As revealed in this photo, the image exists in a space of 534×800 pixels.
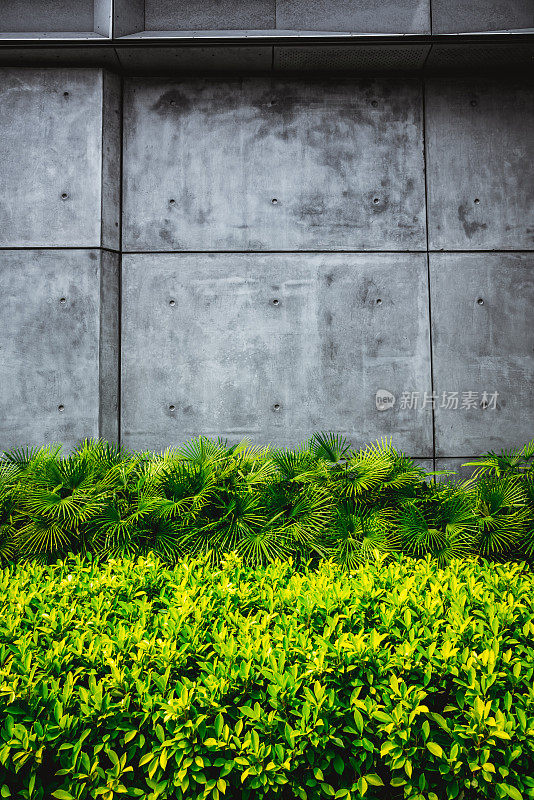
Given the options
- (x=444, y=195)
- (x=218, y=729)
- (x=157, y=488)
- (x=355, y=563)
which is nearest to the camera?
(x=218, y=729)

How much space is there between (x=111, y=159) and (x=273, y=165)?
5.08 ft

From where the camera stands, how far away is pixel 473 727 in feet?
5.07

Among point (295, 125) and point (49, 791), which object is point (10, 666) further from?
point (295, 125)

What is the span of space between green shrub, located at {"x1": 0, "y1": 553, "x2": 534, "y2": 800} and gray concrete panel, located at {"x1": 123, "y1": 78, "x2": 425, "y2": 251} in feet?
13.6

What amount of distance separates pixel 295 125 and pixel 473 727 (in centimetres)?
530

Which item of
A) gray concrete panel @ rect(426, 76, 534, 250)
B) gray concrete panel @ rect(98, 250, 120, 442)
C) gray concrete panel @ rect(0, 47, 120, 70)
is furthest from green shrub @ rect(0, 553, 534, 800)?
gray concrete panel @ rect(0, 47, 120, 70)

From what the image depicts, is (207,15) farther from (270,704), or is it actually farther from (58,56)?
(270,704)

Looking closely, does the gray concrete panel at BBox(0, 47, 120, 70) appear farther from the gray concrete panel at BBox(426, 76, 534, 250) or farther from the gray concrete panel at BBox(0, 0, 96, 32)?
the gray concrete panel at BBox(426, 76, 534, 250)

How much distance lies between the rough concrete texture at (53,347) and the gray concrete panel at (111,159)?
0.29 meters

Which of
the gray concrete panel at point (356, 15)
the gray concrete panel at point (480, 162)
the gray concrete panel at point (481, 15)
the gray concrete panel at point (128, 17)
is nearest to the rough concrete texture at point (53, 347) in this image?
the gray concrete panel at point (128, 17)

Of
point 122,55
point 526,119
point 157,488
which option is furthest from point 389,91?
point 157,488

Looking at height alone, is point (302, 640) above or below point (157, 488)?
below

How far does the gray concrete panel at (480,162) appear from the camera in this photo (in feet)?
17.8

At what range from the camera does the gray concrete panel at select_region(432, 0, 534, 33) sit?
5254 mm
